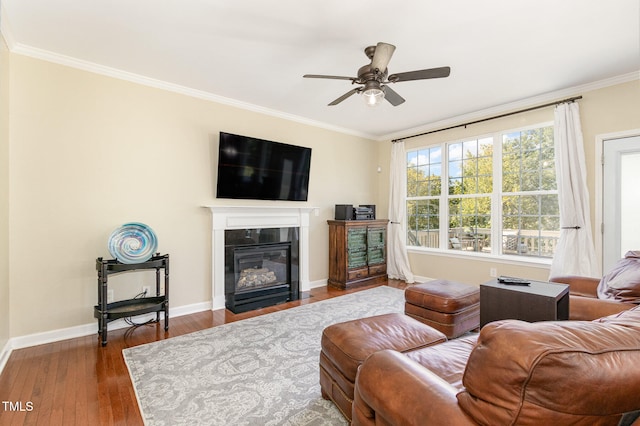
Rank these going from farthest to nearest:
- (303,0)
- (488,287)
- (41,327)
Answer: (41,327) → (488,287) → (303,0)

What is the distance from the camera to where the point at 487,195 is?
4445 millimetres

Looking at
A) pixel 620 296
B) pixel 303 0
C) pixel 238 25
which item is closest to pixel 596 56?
pixel 620 296

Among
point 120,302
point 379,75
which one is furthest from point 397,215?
point 120,302

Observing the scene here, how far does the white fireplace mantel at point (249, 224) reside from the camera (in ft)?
12.4

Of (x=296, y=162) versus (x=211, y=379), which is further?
(x=296, y=162)

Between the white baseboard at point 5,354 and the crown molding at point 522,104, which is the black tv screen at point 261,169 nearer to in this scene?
the crown molding at point 522,104

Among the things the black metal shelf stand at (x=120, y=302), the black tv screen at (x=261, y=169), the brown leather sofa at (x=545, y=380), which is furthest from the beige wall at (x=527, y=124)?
the black metal shelf stand at (x=120, y=302)

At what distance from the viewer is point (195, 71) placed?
313 cm

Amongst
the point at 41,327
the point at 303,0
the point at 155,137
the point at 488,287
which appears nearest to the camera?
the point at 303,0

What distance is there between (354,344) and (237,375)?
108cm

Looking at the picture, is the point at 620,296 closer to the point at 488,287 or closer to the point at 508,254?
the point at 488,287

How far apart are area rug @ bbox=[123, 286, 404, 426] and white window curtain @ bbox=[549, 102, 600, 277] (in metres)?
2.78

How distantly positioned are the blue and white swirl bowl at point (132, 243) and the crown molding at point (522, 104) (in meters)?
4.47

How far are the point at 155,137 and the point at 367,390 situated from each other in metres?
3.44
